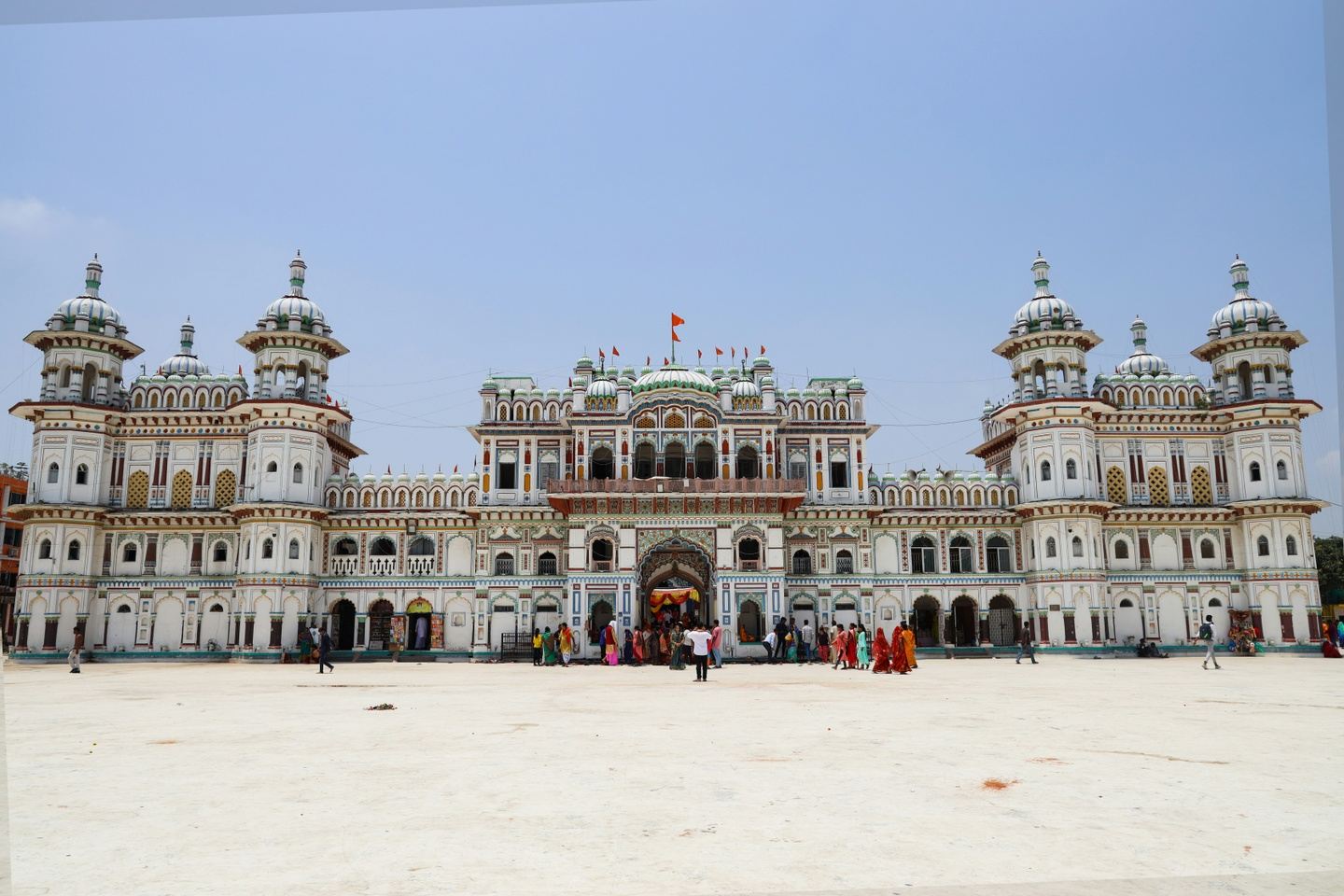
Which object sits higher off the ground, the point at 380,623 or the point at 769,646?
the point at 380,623

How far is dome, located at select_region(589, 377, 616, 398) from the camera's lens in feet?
144

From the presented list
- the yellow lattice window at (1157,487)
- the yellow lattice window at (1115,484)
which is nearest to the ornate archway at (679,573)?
the yellow lattice window at (1115,484)

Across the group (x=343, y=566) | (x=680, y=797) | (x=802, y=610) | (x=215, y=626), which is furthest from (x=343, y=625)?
(x=680, y=797)

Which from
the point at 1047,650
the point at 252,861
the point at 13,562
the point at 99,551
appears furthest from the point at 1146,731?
the point at 13,562

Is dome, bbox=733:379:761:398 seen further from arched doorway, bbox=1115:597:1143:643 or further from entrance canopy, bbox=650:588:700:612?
arched doorway, bbox=1115:597:1143:643

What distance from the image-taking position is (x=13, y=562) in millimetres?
58500

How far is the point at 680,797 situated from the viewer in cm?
902

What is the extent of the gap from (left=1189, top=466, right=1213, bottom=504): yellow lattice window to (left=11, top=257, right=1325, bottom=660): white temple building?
19 centimetres

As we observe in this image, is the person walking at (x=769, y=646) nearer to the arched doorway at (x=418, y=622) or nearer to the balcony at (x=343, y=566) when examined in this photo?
the arched doorway at (x=418, y=622)

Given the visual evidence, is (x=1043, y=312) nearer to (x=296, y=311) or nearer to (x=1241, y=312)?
(x=1241, y=312)

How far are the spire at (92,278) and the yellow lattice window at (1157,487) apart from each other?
161ft

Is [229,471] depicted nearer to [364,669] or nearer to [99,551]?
[99,551]

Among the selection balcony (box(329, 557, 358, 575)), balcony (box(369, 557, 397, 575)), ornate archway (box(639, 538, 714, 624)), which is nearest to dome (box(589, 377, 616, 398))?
ornate archway (box(639, 538, 714, 624))

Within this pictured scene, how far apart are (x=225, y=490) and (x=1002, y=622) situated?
35478 mm
